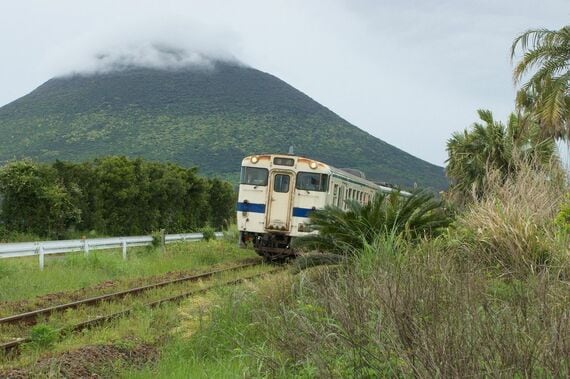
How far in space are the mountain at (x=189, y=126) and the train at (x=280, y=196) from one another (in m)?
57.2

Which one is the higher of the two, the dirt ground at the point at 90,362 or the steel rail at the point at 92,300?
the dirt ground at the point at 90,362

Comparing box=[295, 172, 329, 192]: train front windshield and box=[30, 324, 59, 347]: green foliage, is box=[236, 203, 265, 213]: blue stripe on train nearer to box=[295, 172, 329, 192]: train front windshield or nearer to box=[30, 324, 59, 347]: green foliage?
box=[295, 172, 329, 192]: train front windshield

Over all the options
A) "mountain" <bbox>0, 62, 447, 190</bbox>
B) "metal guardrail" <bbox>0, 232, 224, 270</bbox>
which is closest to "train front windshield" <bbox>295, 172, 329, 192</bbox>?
"metal guardrail" <bbox>0, 232, 224, 270</bbox>

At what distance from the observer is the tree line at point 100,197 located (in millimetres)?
20281

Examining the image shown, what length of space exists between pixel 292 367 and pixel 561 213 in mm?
5202

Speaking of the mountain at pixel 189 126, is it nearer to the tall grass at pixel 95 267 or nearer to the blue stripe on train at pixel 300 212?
the tall grass at pixel 95 267

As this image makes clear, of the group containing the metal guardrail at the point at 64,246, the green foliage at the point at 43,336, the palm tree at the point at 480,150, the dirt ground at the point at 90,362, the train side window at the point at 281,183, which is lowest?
the green foliage at the point at 43,336

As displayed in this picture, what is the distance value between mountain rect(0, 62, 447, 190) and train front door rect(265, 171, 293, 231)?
57.5 m

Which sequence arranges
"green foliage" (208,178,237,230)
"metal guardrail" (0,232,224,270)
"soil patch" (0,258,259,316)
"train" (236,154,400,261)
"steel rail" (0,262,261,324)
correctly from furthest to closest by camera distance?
"green foliage" (208,178,237,230) → "train" (236,154,400,261) → "metal guardrail" (0,232,224,270) → "soil patch" (0,258,259,316) → "steel rail" (0,262,261,324)

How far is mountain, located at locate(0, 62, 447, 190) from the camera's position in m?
82.4

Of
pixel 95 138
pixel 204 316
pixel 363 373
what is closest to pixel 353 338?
pixel 363 373

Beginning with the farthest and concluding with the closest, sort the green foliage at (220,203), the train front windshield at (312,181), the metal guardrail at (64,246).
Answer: the green foliage at (220,203) → the train front windshield at (312,181) → the metal guardrail at (64,246)

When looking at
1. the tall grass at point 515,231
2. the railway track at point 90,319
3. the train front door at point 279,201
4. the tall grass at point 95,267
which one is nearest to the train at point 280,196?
the train front door at point 279,201

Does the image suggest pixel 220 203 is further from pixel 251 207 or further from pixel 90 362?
pixel 90 362
